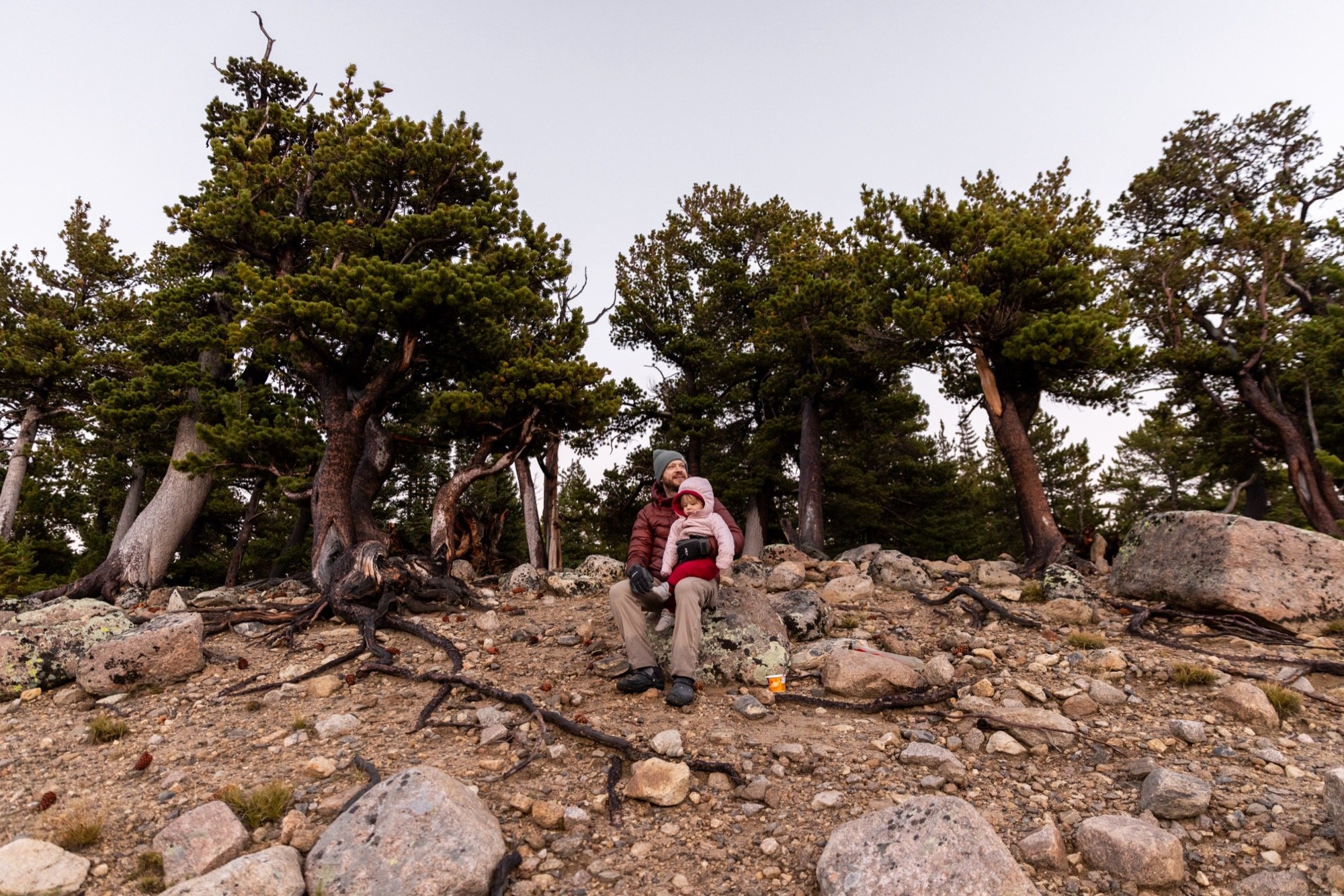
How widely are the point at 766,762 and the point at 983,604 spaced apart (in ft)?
15.8

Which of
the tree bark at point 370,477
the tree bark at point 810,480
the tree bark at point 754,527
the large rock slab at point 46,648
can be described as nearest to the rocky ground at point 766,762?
the large rock slab at point 46,648

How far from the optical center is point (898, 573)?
33.0 ft

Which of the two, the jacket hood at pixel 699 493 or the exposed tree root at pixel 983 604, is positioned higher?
the jacket hood at pixel 699 493

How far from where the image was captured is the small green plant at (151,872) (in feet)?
9.48

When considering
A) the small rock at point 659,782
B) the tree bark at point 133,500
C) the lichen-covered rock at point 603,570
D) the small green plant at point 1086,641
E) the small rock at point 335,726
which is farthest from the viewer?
the tree bark at point 133,500

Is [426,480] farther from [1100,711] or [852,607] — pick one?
[1100,711]

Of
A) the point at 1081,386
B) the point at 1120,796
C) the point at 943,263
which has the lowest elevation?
the point at 1120,796

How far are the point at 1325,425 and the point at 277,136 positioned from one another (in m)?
26.7

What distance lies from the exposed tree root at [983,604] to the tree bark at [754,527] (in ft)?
30.9

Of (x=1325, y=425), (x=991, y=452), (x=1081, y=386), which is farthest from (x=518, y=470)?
(x=991, y=452)

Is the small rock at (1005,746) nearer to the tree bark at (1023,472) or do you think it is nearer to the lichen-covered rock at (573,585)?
the lichen-covered rock at (573,585)

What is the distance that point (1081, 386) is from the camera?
12852 millimetres

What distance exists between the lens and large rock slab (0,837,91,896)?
9.18 feet

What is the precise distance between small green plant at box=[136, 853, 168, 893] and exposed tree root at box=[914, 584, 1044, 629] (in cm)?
720
